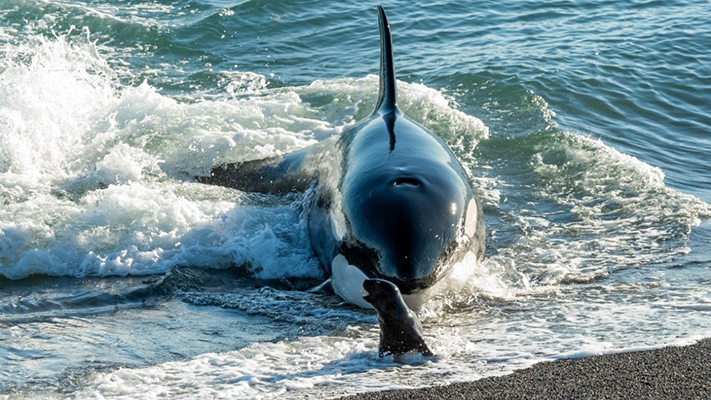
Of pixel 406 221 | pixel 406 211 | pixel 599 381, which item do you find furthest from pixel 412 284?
pixel 599 381

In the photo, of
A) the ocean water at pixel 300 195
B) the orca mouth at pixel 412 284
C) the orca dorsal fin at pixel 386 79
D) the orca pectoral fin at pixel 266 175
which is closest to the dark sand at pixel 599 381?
the ocean water at pixel 300 195

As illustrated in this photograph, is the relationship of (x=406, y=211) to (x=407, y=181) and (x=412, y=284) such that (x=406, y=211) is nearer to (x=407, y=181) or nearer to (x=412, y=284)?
(x=407, y=181)

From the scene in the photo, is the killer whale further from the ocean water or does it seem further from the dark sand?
the dark sand

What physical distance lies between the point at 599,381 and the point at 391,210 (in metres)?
2.49

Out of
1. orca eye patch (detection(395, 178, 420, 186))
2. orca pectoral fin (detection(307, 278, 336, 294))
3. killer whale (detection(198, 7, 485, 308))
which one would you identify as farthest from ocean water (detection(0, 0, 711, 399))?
orca eye patch (detection(395, 178, 420, 186))

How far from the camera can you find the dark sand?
20.4 ft

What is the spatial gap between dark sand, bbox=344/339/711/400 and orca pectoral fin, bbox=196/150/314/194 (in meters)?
5.44

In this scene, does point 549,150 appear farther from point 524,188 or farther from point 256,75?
point 256,75

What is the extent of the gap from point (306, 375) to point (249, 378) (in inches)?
16.7

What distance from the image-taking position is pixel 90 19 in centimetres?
2403

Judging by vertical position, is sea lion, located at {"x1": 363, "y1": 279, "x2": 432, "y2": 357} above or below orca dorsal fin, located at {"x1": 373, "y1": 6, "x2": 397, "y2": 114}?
below

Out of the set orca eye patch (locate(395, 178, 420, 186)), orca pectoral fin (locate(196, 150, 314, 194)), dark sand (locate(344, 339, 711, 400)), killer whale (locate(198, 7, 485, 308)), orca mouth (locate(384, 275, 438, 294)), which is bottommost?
orca pectoral fin (locate(196, 150, 314, 194))

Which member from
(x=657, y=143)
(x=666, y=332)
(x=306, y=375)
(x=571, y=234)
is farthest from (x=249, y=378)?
(x=657, y=143)

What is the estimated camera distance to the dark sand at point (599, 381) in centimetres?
621
